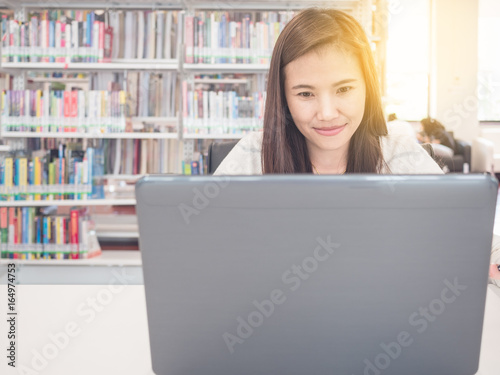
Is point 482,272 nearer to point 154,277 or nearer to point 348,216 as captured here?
point 348,216

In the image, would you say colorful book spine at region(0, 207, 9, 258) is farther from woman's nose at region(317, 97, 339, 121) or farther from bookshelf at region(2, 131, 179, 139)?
woman's nose at region(317, 97, 339, 121)

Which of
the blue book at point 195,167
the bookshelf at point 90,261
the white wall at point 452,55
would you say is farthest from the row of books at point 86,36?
the white wall at point 452,55

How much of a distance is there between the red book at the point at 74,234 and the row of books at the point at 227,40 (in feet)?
3.98

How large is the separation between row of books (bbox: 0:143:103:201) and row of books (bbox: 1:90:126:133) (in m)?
0.16

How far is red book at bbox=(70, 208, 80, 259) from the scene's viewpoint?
124 inches

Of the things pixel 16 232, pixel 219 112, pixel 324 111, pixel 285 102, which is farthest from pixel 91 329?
pixel 16 232

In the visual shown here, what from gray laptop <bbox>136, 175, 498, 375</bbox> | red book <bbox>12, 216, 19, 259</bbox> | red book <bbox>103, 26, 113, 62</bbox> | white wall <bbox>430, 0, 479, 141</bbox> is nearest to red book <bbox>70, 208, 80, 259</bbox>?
red book <bbox>12, 216, 19, 259</bbox>

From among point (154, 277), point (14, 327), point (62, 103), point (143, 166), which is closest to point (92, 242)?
point (143, 166)

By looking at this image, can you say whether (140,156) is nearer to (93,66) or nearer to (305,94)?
(93,66)

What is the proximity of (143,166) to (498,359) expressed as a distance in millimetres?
3040

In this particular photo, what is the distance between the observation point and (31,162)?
3.08 metres

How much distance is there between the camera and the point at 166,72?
3.36 m

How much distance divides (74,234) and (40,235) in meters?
0.22

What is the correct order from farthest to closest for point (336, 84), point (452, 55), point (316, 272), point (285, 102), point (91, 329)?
point (452, 55) < point (285, 102) < point (336, 84) < point (91, 329) < point (316, 272)
